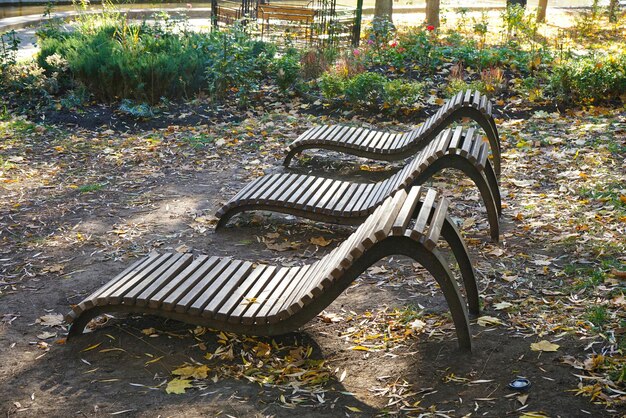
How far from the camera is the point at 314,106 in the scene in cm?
948

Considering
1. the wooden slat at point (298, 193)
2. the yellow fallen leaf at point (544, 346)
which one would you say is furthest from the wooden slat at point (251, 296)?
the yellow fallen leaf at point (544, 346)

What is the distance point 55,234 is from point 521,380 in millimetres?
3885

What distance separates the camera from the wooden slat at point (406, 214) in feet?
11.5

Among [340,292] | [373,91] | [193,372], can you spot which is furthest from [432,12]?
[193,372]

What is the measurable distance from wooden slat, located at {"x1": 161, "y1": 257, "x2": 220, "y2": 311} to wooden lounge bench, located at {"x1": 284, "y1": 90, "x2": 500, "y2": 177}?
2750 mm

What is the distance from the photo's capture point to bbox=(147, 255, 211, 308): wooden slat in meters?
3.94

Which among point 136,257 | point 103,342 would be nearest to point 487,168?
point 136,257

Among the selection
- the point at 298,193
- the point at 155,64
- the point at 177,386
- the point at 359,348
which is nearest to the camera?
the point at 177,386

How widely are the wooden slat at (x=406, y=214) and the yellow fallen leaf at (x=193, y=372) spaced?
1.23 meters

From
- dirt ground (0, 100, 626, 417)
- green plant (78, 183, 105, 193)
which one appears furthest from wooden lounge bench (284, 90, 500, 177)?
green plant (78, 183, 105, 193)

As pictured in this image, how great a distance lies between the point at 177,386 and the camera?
11.7ft

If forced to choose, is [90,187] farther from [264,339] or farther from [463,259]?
[463,259]

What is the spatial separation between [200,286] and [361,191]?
2036mm

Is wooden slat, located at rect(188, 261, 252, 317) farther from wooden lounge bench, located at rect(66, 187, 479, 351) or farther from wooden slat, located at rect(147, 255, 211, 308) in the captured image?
wooden slat, located at rect(147, 255, 211, 308)
